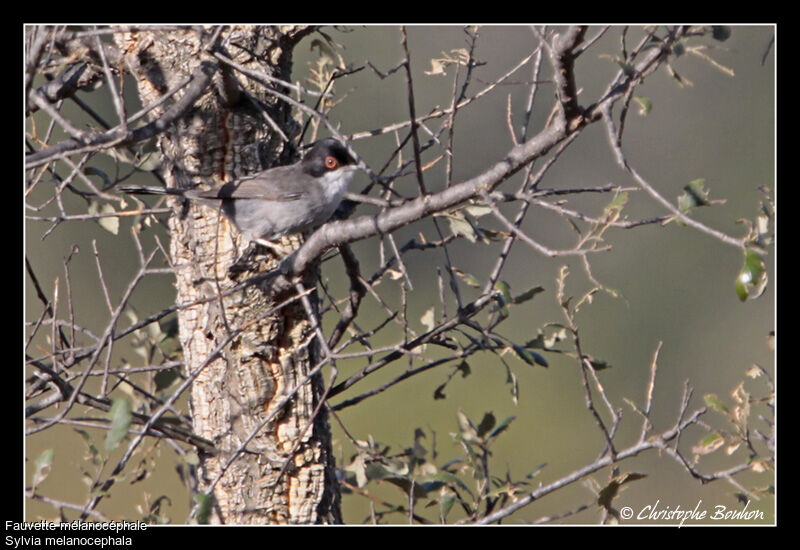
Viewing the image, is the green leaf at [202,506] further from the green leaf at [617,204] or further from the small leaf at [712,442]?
the small leaf at [712,442]

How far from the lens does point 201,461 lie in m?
3.33

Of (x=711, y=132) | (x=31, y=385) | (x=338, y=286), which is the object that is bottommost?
(x=31, y=385)

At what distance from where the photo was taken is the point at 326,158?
4379 millimetres

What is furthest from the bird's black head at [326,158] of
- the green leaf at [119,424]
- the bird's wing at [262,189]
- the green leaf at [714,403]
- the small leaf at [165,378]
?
the green leaf at [714,403]

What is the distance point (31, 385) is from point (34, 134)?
1018 millimetres

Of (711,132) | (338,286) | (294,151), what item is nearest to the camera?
(294,151)

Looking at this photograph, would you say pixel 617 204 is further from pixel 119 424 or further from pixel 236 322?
pixel 119 424

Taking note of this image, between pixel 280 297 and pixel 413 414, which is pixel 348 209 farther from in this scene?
pixel 413 414

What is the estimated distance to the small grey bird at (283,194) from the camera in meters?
3.36

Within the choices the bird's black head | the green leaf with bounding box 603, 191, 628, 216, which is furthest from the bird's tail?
the green leaf with bounding box 603, 191, 628, 216

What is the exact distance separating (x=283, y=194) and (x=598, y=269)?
11.1 metres

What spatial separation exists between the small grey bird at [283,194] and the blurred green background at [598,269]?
7.50 meters

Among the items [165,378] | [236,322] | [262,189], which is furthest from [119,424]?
[165,378]

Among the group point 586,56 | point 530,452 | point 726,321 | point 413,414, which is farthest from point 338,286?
point 726,321
